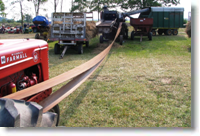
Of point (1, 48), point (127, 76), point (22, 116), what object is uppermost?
point (1, 48)

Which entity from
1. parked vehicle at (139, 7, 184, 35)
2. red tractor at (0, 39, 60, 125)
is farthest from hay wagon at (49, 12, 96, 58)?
parked vehicle at (139, 7, 184, 35)

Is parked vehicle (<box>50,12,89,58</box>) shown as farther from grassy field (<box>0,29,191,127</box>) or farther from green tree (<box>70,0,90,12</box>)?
green tree (<box>70,0,90,12</box>)

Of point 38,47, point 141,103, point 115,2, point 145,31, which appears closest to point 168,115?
point 141,103

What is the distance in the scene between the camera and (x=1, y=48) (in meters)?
1.91

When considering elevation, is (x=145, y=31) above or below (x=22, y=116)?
above

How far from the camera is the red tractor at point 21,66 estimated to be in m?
1.88

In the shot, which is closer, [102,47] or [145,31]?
[102,47]

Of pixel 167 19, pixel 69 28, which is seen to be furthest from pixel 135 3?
pixel 69 28

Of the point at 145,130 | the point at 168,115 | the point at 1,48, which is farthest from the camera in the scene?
the point at 168,115

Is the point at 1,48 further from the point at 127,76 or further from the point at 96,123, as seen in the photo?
the point at 127,76

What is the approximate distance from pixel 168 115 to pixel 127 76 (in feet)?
7.33

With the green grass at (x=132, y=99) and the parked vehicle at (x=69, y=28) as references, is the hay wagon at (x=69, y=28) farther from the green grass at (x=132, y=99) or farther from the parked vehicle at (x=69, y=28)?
the green grass at (x=132, y=99)

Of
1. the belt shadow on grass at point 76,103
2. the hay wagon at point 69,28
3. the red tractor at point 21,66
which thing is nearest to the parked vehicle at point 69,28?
the hay wagon at point 69,28

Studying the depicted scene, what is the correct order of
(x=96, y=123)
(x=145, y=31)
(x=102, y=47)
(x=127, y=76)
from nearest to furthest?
1. (x=96, y=123)
2. (x=127, y=76)
3. (x=102, y=47)
4. (x=145, y=31)
